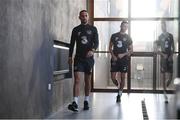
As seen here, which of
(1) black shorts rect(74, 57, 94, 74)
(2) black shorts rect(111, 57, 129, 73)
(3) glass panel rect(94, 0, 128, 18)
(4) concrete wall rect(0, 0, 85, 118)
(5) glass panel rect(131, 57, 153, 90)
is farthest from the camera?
(3) glass panel rect(94, 0, 128, 18)

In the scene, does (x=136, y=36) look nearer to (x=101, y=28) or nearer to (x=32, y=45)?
(x=101, y=28)

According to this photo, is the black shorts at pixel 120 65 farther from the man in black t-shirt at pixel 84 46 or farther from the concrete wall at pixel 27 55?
the concrete wall at pixel 27 55

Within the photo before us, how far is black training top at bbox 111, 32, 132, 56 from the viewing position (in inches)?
249

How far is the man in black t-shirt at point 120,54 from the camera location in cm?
623

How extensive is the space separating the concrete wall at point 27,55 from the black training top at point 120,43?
1418 millimetres

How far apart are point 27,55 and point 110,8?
5511 millimetres

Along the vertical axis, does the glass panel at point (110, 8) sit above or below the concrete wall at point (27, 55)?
above

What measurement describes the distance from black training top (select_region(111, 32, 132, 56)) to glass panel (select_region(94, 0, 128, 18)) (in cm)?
245

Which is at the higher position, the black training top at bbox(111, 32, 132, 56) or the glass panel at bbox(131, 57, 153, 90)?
the black training top at bbox(111, 32, 132, 56)

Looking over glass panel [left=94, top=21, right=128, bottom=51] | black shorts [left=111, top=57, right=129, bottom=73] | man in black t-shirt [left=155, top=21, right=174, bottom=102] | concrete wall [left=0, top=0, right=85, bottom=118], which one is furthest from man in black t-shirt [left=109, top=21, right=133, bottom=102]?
man in black t-shirt [left=155, top=21, right=174, bottom=102]

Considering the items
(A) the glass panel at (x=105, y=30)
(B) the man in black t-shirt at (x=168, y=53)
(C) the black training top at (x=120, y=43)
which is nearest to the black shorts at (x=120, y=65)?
(C) the black training top at (x=120, y=43)

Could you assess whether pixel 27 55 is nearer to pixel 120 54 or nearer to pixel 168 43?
pixel 168 43

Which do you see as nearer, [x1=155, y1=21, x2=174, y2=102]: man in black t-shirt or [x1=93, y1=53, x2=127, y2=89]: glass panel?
[x1=155, y1=21, x2=174, y2=102]: man in black t-shirt

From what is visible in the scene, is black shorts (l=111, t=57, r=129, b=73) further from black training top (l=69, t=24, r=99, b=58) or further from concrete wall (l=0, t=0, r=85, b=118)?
concrete wall (l=0, t=0, r=85, b=118)
